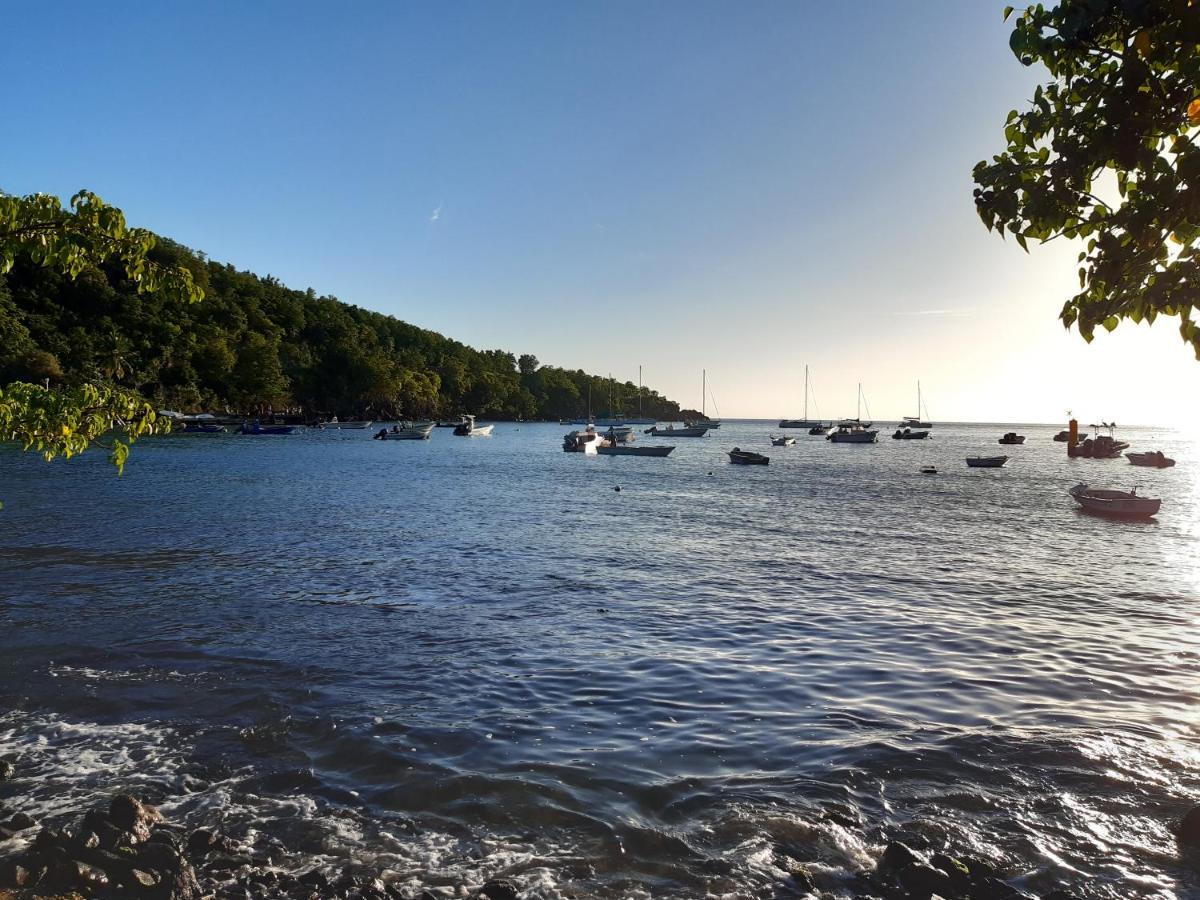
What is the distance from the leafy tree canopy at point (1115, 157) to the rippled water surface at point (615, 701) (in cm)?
516

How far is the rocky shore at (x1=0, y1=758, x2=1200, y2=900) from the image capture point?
590 cm

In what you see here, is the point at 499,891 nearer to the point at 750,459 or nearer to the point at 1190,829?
the point at 1190,829

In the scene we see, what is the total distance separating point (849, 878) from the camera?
638 centimetres

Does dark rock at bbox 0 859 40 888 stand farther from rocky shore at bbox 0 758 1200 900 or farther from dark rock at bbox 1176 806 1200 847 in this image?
dark rock at bbox 1176 806 1200 847

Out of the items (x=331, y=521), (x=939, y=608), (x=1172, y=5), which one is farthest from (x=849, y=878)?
(x=331, y=521)

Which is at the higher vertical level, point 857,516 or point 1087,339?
point 1087,339

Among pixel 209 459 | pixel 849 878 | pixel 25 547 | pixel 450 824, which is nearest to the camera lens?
pixel 849 878

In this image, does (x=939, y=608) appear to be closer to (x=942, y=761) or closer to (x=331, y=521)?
(x=942, y=761)

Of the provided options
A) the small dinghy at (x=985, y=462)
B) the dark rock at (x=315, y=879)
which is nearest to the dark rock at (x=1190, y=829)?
the dark rock at (x=315, y=879)

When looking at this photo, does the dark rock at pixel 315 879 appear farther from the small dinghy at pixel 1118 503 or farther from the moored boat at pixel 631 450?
the moored boat at pixel 631 450

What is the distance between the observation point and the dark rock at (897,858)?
6.49 m

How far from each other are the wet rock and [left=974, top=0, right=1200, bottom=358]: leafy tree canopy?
16.6 feet

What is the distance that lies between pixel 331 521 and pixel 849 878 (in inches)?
1189

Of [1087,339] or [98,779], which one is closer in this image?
[1087,339]
